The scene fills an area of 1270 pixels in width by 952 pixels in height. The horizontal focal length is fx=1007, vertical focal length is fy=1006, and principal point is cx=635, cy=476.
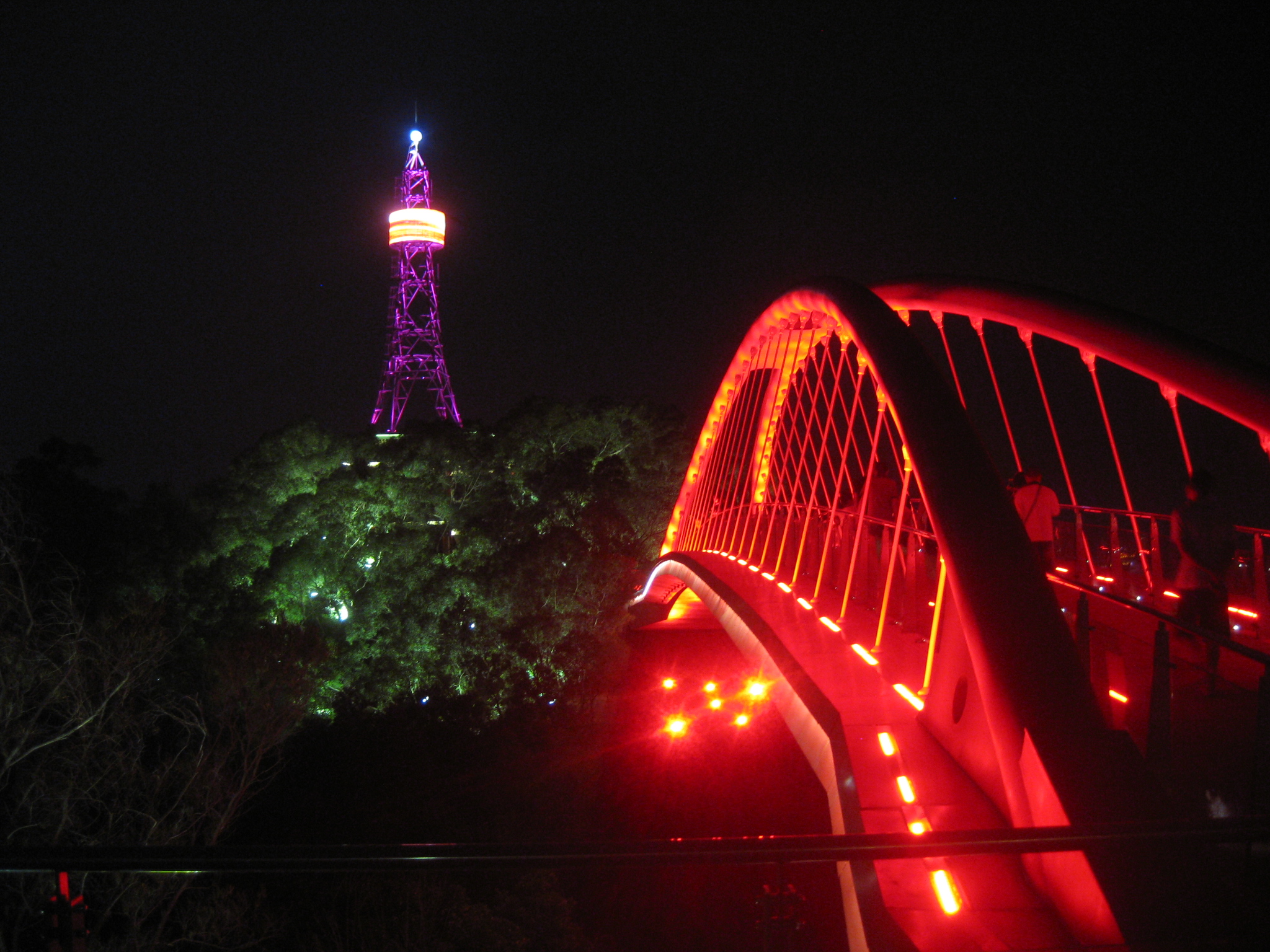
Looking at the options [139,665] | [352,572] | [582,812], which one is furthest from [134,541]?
[582,812]

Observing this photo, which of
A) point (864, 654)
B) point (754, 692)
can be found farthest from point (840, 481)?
point (754, 692)

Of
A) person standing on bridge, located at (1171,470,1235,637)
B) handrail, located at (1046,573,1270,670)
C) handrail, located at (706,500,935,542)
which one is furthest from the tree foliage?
handrail, located at (1046,573,1270,670)

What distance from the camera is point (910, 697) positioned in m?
6.49

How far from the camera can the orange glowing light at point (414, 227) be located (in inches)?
2297

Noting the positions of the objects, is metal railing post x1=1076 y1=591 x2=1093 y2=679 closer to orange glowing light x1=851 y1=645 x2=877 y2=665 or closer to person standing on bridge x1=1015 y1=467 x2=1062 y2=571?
orange glowing light x1=851 y1=645 x2=877 y2=665

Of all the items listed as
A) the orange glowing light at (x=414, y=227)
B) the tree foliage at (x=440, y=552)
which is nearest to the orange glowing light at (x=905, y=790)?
the tree foliage at (x=440, y=552)

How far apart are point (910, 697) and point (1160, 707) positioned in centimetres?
216

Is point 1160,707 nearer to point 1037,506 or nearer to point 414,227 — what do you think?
point 1037,506

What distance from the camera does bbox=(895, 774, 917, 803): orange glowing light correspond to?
5.27 metres

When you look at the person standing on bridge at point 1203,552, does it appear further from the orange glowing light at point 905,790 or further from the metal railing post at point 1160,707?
the orange glowing light at point 905,790

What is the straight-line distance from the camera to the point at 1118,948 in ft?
8.70

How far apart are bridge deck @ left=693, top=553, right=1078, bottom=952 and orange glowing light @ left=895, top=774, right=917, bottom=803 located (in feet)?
0.08

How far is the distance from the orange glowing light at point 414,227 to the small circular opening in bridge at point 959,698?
185ft

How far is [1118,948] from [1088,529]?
748 centimetres
